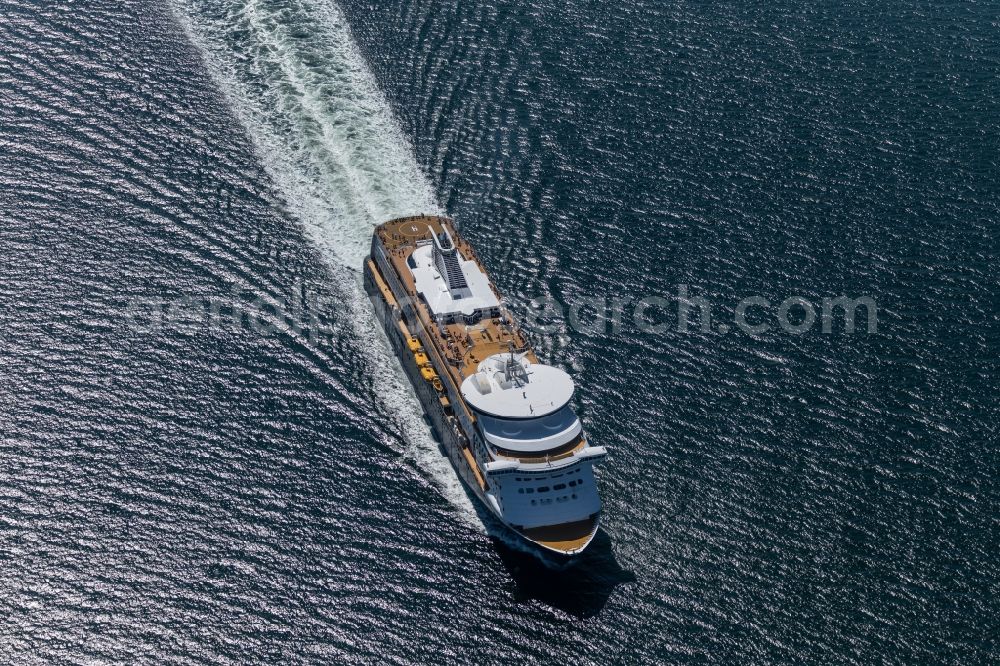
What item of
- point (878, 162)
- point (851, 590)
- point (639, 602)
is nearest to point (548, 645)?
point (639, 602)

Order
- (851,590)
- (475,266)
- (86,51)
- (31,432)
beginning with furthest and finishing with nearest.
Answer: (86,51), (475,266), (31,432), (851,590)

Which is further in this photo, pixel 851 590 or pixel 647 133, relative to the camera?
pixel 647 133

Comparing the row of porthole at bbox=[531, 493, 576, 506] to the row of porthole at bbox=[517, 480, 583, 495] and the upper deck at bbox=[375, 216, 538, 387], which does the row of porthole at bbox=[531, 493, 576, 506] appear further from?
the upper deck at bbox=[375, 216, 538, 387]

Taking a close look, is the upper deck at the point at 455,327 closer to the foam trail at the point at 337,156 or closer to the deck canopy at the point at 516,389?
the deck canopy at the point at 516,389

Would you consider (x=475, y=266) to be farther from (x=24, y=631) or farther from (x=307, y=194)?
(x=24, y=631)

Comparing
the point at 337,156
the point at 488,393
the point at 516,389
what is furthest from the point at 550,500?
the point at 337,156

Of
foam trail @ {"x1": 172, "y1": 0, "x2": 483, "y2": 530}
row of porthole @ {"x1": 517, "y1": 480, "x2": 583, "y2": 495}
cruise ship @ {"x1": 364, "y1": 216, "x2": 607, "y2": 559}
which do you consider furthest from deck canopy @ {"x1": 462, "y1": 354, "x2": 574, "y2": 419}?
foam trail @ {"x1": 172, "y1": 0, "x2": 483, "y2": 530}

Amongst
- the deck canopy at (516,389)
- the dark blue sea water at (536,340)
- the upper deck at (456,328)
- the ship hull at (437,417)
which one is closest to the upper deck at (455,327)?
the upper deck at (456,328)
